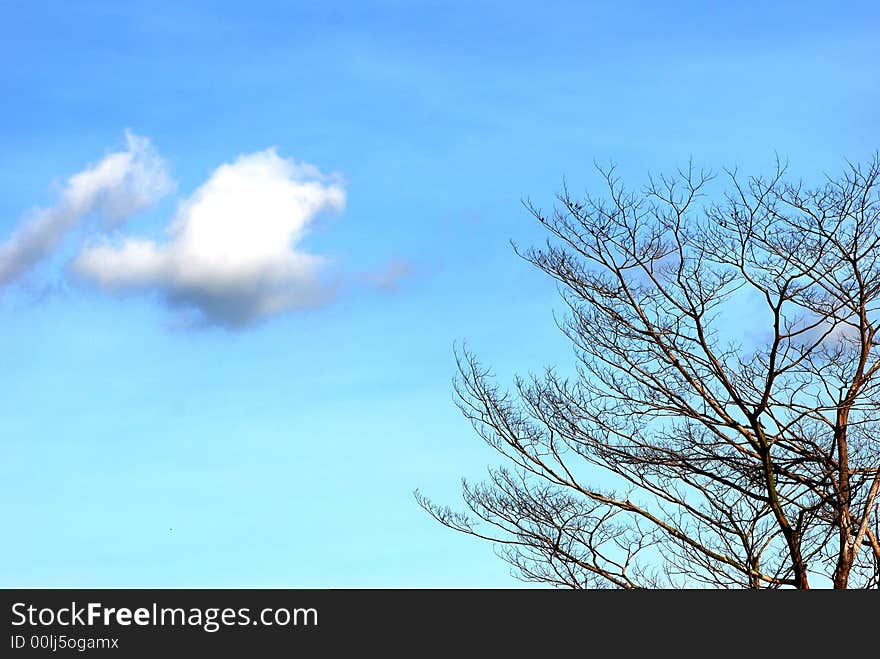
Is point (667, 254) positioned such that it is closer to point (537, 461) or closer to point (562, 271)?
point (562, 271)

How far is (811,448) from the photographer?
37.3ft

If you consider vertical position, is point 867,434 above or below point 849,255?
below

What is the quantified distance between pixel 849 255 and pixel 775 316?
1.00 meters
